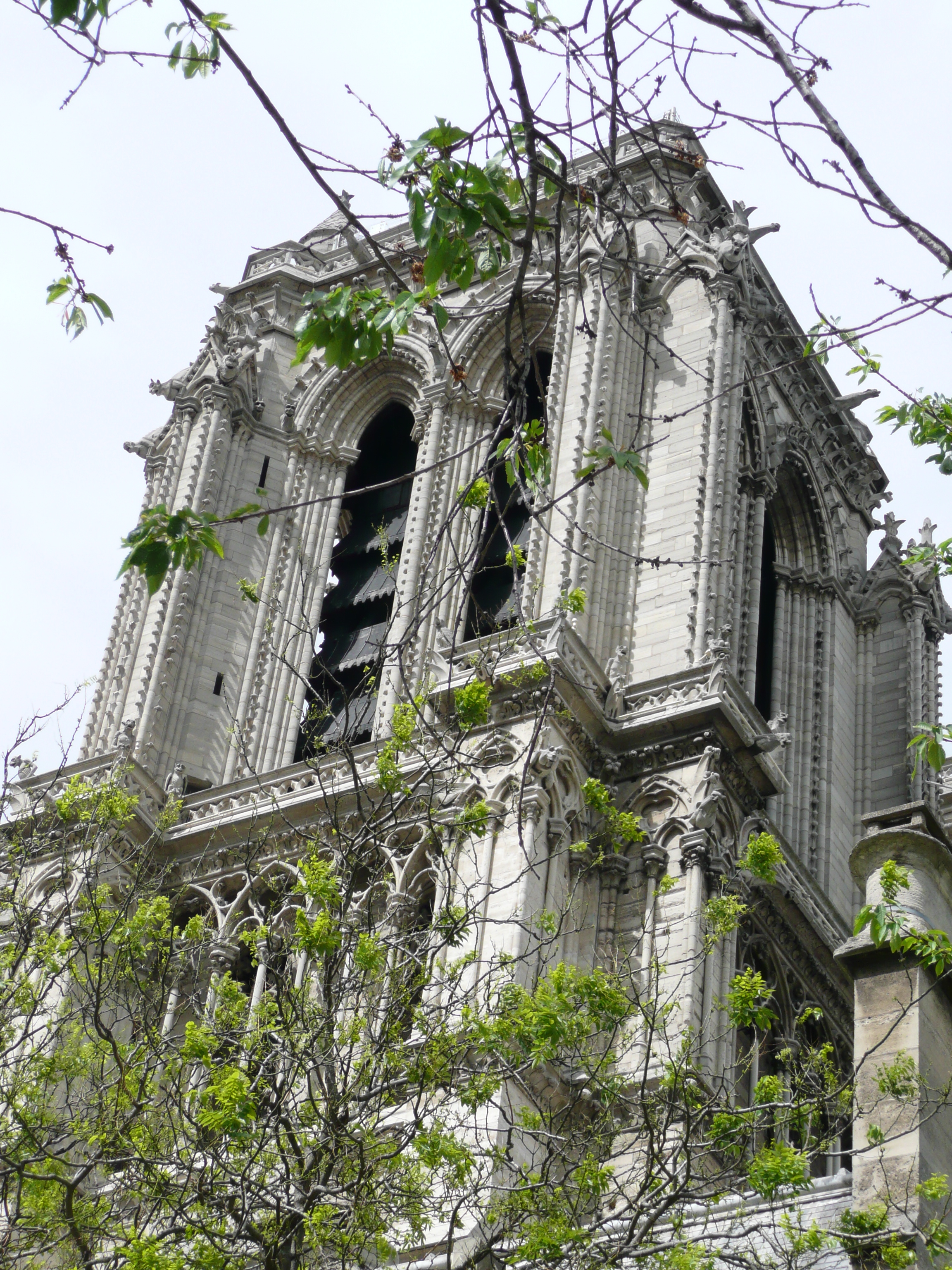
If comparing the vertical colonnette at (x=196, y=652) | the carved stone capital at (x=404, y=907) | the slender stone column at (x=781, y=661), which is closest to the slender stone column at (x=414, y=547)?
the vertical colonnette at (x=196, y=652)

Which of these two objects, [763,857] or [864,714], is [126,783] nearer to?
[864,714]

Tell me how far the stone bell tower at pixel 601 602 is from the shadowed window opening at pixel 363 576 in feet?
0.23

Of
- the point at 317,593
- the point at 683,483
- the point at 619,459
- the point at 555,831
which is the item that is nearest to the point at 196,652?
the point at 317,593

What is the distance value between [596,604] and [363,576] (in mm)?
6952

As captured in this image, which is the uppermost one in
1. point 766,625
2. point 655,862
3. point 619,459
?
point 766,625

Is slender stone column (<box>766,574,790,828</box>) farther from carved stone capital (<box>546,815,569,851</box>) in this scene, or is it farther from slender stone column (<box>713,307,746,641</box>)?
carved stone capital (<box>546,815,569,851</box>)

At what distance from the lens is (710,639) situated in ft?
92.4

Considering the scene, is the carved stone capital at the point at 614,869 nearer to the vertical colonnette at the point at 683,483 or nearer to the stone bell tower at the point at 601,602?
the stone bell tower at the point at 601,602

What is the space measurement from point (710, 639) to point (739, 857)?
319 cm

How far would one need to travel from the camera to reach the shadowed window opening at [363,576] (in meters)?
32.3

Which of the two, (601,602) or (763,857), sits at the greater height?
(601,602)

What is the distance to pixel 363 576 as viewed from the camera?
34938 mm

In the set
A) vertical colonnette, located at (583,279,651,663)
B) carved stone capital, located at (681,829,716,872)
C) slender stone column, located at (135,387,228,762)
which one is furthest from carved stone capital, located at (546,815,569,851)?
slender stone column, located at (135,387,228,762)

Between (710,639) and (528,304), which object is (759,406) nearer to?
(528,304)
